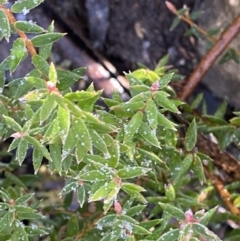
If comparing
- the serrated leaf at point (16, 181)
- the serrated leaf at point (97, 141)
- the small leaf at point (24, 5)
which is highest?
the small leaf at point (24, 5)

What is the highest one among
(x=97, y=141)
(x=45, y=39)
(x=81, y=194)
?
(x=45, y=39)

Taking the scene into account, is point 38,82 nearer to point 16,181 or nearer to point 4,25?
point 4,25

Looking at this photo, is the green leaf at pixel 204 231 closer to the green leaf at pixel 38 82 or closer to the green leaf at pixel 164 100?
the green leaf at pixel 164 100

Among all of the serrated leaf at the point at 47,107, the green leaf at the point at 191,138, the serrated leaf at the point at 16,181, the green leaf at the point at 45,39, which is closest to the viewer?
the serrated leaf at the point at 47,107

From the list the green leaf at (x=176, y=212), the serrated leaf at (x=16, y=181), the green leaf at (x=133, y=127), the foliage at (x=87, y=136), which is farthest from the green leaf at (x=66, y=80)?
the serrated leaf at (x=16, y=181)

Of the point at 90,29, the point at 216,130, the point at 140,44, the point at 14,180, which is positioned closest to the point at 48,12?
the point at 90,29

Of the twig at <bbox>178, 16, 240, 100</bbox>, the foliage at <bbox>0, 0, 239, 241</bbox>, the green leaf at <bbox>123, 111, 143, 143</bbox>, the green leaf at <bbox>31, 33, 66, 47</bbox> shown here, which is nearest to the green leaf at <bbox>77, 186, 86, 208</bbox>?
the foliage at <bbox>0, 0, 239, 241</bbox>

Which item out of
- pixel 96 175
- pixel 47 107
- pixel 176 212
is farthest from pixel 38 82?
pixel 176 212
